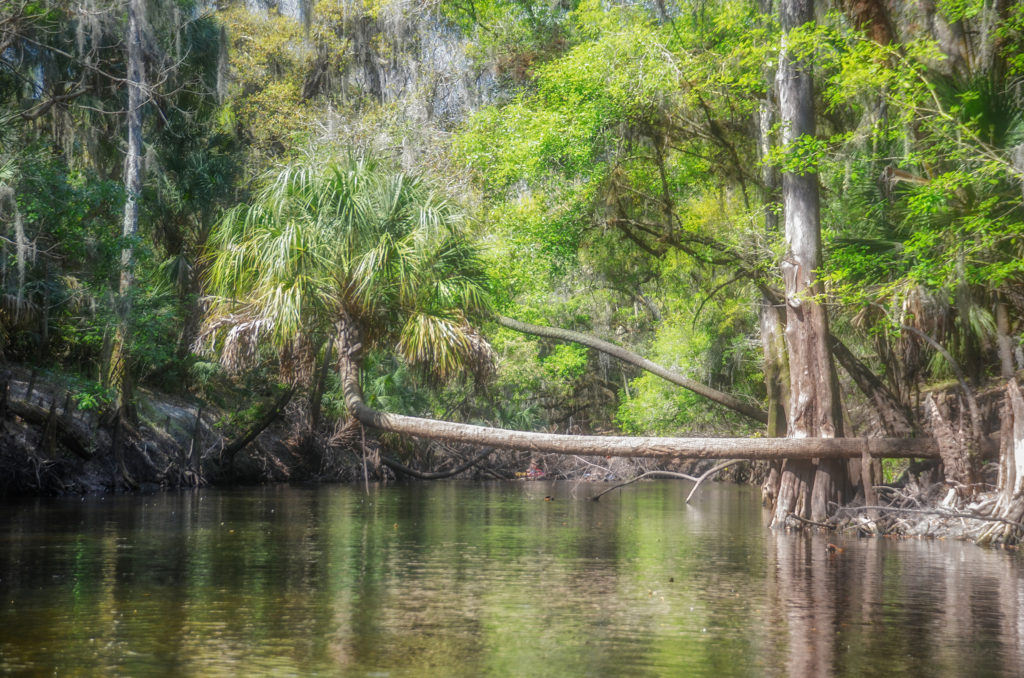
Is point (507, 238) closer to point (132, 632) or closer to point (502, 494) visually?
point (502, 494)

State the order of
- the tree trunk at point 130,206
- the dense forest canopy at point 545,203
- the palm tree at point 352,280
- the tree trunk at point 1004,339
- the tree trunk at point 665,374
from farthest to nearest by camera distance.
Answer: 1. the tree trunk at point 130,206
2. the tree trunk at point 665,374
3. the palm tree at point 352,280
4. the dense forest canopy at point 545,203
5. the tree trunk at point 1004,339

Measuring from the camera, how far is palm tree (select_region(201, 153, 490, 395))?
15078 millimetres

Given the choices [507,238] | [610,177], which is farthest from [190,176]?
[610,177]

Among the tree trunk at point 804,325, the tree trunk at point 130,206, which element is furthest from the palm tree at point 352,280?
the tree trunk at point 130,206

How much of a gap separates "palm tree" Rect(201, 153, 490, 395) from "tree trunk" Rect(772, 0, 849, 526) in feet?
14.3

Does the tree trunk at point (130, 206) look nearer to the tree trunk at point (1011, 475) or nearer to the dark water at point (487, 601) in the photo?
the dark water at point (487, 601)

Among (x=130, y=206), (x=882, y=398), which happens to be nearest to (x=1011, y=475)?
(x=882, y=398)

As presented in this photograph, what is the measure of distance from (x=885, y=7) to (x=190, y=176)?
16396 millimetres

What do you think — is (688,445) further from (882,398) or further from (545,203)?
(545,203)

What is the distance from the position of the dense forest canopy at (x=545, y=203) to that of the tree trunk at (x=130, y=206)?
0.30ft

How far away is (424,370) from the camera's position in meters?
15.1

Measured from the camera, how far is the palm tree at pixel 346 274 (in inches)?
594

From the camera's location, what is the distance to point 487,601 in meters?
7.80

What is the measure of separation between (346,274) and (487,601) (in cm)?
860
